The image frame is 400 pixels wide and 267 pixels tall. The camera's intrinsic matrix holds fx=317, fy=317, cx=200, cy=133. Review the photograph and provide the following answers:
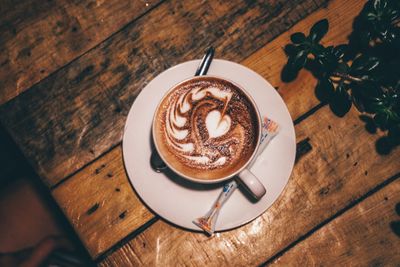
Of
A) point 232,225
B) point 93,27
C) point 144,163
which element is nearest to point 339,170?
point 232,225

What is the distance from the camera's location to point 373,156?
103cm

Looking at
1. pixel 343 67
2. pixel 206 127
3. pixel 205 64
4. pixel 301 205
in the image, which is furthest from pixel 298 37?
pixel 301 205

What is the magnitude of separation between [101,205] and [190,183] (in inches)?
11.9

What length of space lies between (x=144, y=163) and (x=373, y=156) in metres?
0.74

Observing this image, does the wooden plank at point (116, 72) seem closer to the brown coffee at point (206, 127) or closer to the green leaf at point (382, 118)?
the brown coffee at point (206, 127)

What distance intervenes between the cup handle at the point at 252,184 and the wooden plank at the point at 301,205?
0.20 meters

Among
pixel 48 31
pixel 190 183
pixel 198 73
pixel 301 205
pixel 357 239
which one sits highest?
pixel 48 31

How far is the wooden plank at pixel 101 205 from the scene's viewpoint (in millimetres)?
996

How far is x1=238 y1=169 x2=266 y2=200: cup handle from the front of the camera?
2.78 ft

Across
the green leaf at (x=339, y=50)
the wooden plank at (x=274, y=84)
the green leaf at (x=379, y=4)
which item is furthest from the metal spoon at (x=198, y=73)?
the green leaf at (x=379, y=4)

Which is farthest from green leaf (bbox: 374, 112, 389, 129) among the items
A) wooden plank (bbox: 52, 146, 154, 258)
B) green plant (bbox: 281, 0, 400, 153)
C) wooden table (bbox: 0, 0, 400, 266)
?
wooden plank (bbox: 52, 146, 154, 258)

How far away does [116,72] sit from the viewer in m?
1.08

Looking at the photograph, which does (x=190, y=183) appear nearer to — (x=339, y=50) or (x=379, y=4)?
(x=339, y=50)

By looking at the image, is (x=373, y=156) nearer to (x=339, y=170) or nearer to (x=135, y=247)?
(x=339, y=170)
